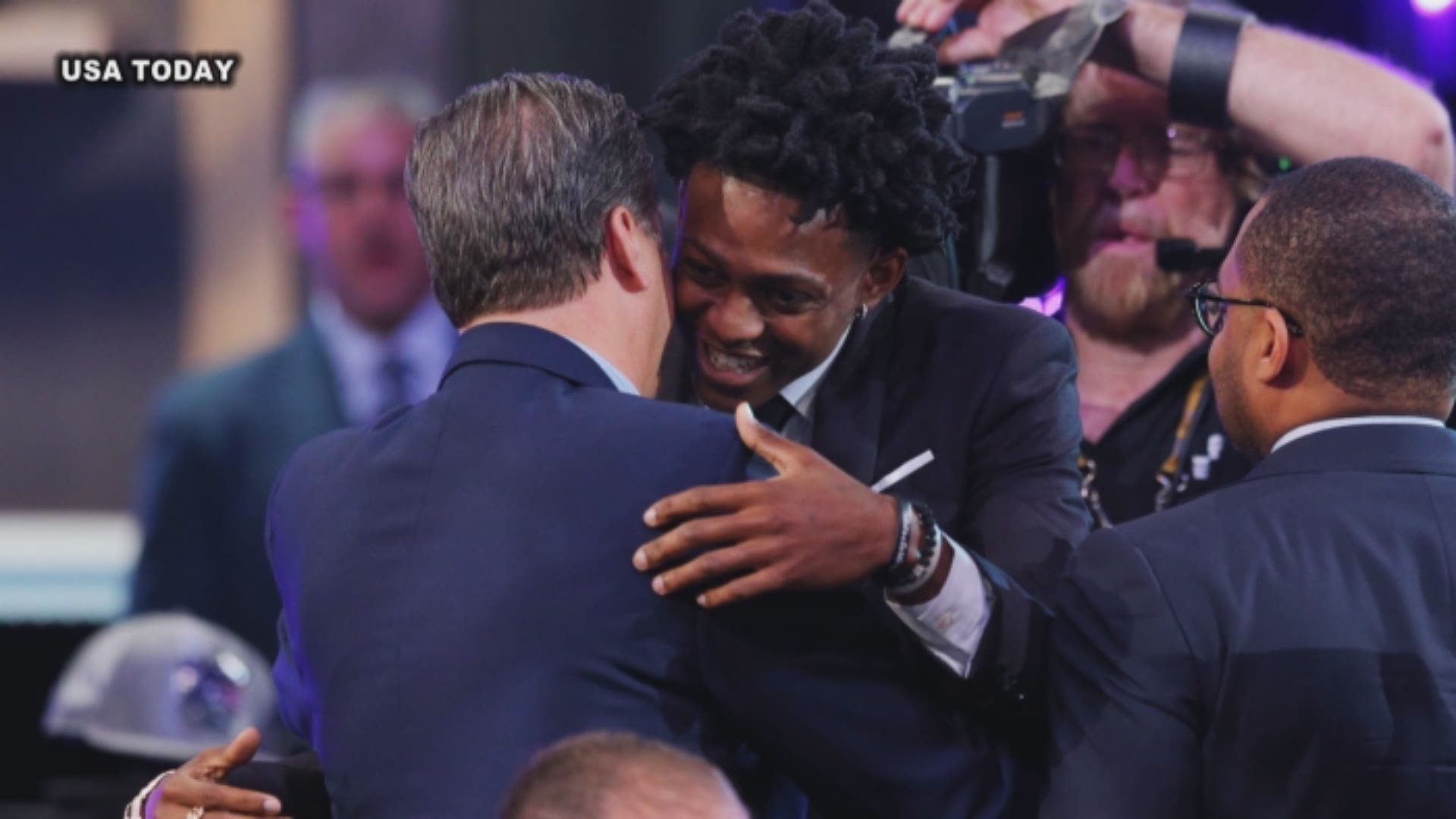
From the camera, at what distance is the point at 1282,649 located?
6.29 feet

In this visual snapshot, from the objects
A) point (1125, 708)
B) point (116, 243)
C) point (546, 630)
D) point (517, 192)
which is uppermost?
point (517, 192)

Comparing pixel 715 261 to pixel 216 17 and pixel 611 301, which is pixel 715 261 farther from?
pixel 216 17

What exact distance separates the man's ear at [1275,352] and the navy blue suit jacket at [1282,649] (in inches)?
3.1

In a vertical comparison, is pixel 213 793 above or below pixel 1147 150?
below

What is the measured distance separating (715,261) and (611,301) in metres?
0.37

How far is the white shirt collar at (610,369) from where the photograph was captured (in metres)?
1.97

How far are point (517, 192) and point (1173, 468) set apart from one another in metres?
1.85

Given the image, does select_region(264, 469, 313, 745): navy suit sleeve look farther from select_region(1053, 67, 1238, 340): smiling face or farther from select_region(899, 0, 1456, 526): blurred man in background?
select_region(1053, 67, 1238, 340): smiling face

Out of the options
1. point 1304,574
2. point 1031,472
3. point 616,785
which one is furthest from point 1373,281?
point 616,785

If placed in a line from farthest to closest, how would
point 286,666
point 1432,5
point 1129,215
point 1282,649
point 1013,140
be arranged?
point 1432,5 < point 1129,215 < point 1013,140 < point 286,666 < point 1282,649

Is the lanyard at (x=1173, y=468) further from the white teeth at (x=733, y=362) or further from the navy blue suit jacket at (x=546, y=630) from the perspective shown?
the navy blue suit jacket at (x=546, y=630)

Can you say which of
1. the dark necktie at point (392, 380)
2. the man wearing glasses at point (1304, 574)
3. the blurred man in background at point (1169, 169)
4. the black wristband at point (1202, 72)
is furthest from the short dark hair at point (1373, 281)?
the dark necktie at point (392, 380)

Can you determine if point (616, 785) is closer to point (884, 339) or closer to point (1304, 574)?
point (1304, 574)

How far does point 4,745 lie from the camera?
5566 millimetres
